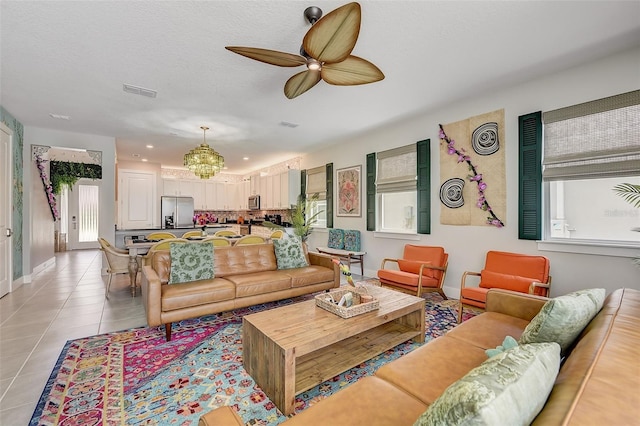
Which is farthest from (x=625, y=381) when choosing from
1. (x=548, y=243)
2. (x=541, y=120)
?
(x=541, y=120)

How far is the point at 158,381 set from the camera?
2.05 meters

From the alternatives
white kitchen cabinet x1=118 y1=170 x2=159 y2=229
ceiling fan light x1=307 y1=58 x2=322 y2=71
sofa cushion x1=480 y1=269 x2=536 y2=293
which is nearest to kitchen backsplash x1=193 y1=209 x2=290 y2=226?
white kitchen cabinet x1=118 y1=170 x2=159 y2=229

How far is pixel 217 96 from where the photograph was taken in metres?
3.66

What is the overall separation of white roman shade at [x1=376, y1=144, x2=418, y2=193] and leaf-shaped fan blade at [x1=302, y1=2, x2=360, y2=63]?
9.53ft

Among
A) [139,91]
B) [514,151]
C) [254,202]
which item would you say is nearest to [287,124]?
[139,91]

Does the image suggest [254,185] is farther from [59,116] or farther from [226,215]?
[59,116]

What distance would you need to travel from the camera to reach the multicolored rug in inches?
67.2

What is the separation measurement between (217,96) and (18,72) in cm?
208

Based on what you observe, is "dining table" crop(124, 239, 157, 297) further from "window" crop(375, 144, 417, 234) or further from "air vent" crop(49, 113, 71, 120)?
"window" crop(375, 144, 417, 234)

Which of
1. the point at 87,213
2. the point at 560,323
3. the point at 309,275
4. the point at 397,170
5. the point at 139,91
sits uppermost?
the point at 139,91

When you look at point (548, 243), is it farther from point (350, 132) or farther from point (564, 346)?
point (350, 132)

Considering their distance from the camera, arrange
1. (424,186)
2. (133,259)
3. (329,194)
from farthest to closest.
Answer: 1. (329,194)
2. (424,186)
3. (133,259)

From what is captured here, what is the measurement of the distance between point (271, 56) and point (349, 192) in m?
3.93

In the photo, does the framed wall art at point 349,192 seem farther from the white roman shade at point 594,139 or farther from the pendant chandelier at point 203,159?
the white roman shade at point 594,139
